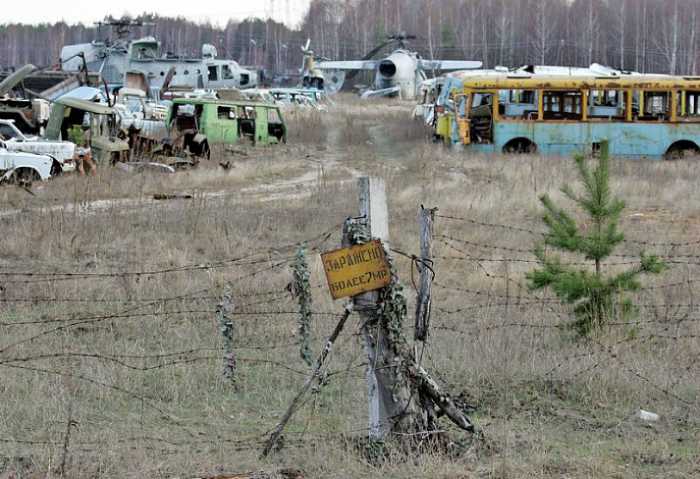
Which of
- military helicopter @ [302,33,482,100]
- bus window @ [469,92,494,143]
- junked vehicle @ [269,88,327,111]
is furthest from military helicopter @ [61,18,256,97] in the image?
bus window @ [469,92,494,143]

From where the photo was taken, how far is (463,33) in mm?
89500

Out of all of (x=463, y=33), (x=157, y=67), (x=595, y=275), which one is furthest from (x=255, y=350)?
(x=463, y=33)

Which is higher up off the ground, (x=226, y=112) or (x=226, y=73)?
(x=226, y=73)

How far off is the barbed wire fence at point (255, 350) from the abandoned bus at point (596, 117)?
14.4 m

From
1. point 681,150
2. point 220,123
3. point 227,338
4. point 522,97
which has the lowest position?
point 227,338

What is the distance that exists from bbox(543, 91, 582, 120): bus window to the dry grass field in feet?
32.1

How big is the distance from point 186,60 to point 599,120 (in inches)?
1283

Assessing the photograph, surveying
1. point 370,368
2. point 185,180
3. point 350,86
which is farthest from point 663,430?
point 350,86

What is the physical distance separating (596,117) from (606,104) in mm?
617

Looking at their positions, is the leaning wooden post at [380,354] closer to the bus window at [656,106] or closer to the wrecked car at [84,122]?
Result: the wrecked car at [84,122]

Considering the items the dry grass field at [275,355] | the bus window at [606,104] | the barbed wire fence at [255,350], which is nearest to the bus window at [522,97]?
the bus window at [606,104]

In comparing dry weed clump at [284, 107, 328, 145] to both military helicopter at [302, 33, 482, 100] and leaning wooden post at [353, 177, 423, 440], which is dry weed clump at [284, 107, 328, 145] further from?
leaning wooden post at [353, 177, 423, 440]

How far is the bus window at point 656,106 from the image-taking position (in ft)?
81.6

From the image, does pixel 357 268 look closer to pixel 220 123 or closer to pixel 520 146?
pixel 520 146
